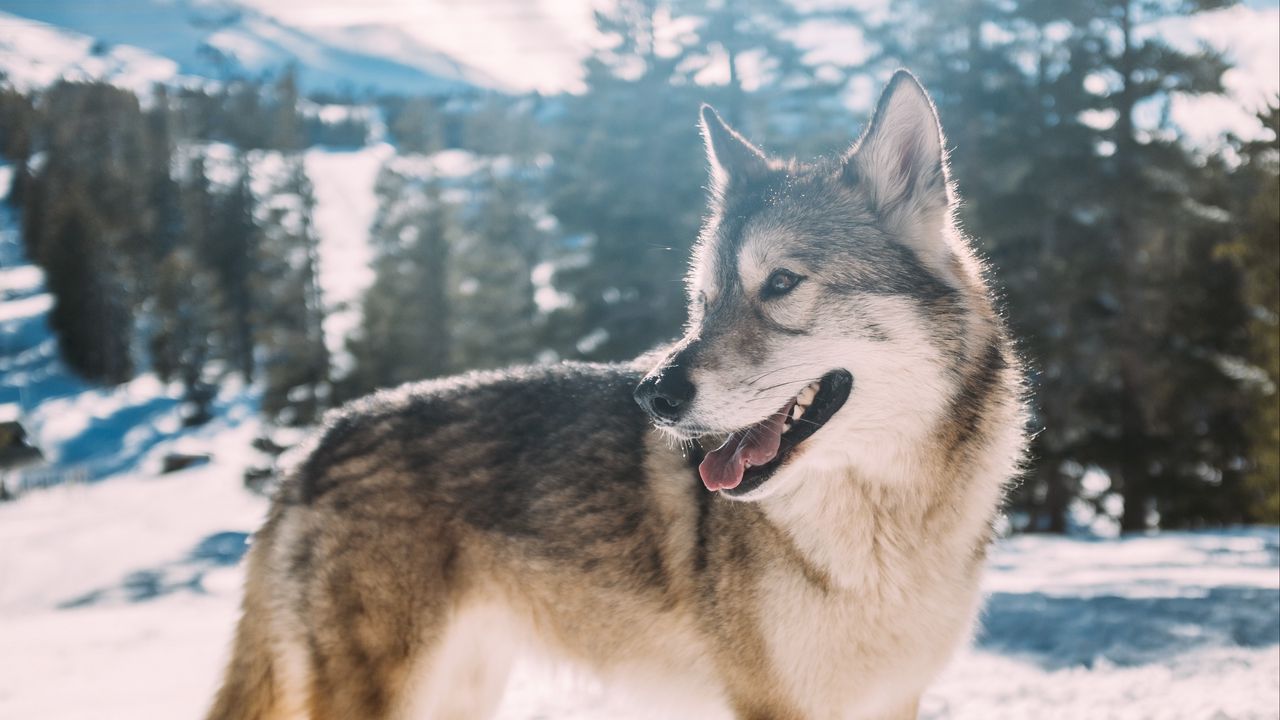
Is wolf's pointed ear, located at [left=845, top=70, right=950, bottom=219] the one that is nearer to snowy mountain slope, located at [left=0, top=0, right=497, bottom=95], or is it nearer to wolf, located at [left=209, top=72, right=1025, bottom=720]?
wolf, located at [left=209, top=72, right=1025, bottom=720]

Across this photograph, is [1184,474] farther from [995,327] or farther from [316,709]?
[316,709]

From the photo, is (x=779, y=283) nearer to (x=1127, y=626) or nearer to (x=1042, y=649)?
(x=1042, y=649)

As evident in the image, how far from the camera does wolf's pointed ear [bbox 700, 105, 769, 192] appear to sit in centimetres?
350

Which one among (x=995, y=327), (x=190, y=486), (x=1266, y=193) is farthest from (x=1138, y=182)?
(x=190, y=486)

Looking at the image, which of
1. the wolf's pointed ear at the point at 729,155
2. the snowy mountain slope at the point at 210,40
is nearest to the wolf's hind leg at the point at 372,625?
the wolf's pointed ear at the point at 729,155

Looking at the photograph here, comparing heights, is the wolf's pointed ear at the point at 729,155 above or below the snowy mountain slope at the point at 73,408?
above

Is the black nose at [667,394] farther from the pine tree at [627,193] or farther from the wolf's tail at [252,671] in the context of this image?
the pine tree at [627,193]

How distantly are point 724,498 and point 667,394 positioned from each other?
2.05 ft

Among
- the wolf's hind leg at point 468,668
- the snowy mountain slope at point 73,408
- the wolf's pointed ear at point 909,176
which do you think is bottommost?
the snowy mountain slope at point 73,408

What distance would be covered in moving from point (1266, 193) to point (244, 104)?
9213cm

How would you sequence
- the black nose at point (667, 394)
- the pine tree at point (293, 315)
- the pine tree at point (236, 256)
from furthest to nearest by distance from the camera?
the pine tree at point (236, 256)
the pine tree at point (293, 315)
the black nose at point (667, 394)

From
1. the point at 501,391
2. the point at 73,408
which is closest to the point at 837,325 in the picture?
the point at 501,391

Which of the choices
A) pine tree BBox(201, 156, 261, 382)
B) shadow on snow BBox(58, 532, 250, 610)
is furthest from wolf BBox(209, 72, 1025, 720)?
pine tree BBox(201, 156, 261, 382)

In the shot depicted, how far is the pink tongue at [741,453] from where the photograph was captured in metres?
2.62
